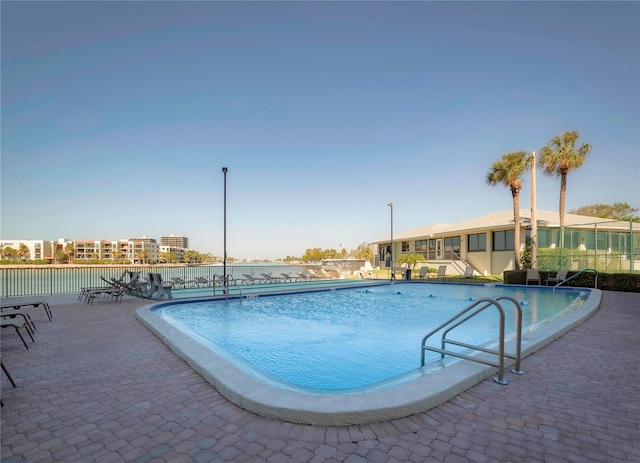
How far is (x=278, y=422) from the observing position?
2.56m

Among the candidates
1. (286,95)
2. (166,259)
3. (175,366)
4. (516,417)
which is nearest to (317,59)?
(286,95)

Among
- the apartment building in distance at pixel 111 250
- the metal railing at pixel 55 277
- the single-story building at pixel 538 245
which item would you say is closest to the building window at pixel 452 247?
the single-story building at pixel 538 245

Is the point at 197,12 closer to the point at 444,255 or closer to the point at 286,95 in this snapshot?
the point at 286,95

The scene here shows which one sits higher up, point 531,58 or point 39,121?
point 531,58

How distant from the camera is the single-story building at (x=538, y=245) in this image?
14.0 m

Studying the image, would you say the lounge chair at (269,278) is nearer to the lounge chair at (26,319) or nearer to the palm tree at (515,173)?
the lounge chair at (26,319)

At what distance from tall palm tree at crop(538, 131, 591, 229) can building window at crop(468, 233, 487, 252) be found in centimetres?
536

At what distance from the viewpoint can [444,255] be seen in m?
26.9

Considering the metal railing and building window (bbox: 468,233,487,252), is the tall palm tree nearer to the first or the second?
building window (bbox: 468,233,487,252)

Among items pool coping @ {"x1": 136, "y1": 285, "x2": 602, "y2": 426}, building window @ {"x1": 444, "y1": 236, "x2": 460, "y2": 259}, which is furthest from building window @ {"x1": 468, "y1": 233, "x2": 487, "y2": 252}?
pool coping @ {"x1": 136, "y1": 285, "x2": 602, "y2": 426}

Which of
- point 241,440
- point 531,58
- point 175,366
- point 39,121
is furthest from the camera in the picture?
point 39,121

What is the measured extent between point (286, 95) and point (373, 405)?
16.8 m

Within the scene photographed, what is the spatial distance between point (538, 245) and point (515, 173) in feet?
14.4

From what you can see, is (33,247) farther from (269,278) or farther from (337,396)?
(337,396)
